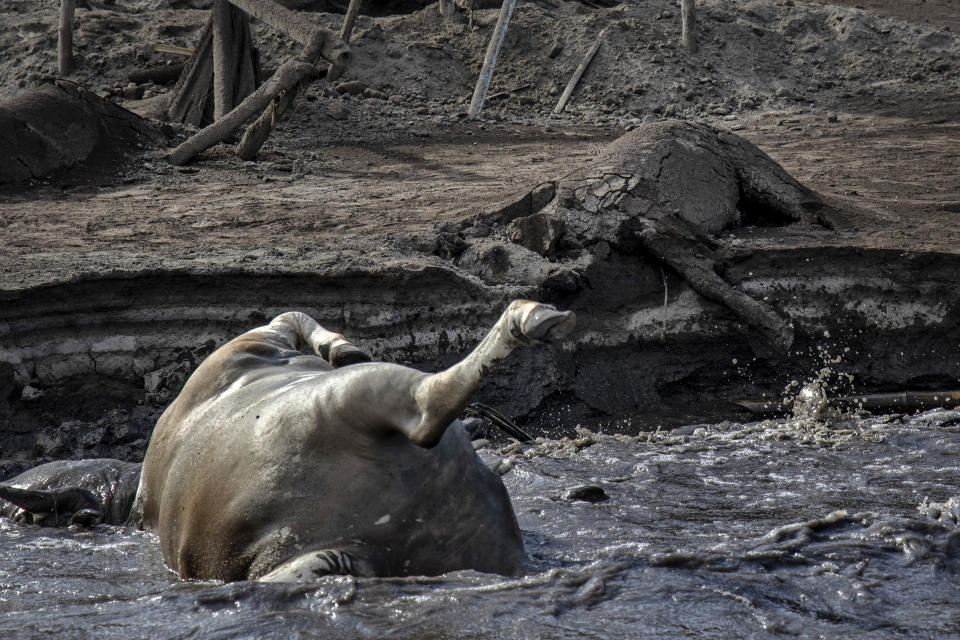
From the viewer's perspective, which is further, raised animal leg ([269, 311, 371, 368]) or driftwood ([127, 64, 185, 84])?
driftwood ([127, 64, 185, 84])

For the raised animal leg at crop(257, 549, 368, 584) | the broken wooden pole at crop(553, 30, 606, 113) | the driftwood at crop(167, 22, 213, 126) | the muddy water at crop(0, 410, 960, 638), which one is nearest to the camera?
the muddy water at crop(0, 410, 960, 638)

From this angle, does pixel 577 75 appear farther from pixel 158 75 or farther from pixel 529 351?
pixel 529 351

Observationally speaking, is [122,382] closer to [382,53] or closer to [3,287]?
[3,287]

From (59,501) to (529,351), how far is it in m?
3.27

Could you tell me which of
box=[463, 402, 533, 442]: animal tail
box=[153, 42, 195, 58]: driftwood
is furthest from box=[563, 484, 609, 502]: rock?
box=[153, 42, 195, 58]: driftwood

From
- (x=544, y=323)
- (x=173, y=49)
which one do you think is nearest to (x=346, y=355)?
(x=544, y=323)

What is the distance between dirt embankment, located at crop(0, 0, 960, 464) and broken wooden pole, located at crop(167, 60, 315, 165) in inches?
8.8

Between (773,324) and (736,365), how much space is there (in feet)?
1.27

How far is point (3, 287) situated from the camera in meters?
6.20

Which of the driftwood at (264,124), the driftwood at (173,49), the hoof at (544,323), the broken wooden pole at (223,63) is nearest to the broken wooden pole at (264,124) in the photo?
the driftwood at (264,124)

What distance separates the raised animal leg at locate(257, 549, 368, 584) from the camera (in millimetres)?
2928

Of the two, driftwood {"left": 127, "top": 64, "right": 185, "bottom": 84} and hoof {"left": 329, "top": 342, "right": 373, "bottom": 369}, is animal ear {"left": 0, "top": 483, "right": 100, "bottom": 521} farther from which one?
driftwood {"left": 127, "top": 64, "right": 185, "bottom": 84}

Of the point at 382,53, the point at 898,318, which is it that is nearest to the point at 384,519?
the point at 898,318

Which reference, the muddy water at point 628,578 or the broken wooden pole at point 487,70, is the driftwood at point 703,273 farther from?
the broken wooden pole at point 487,70
